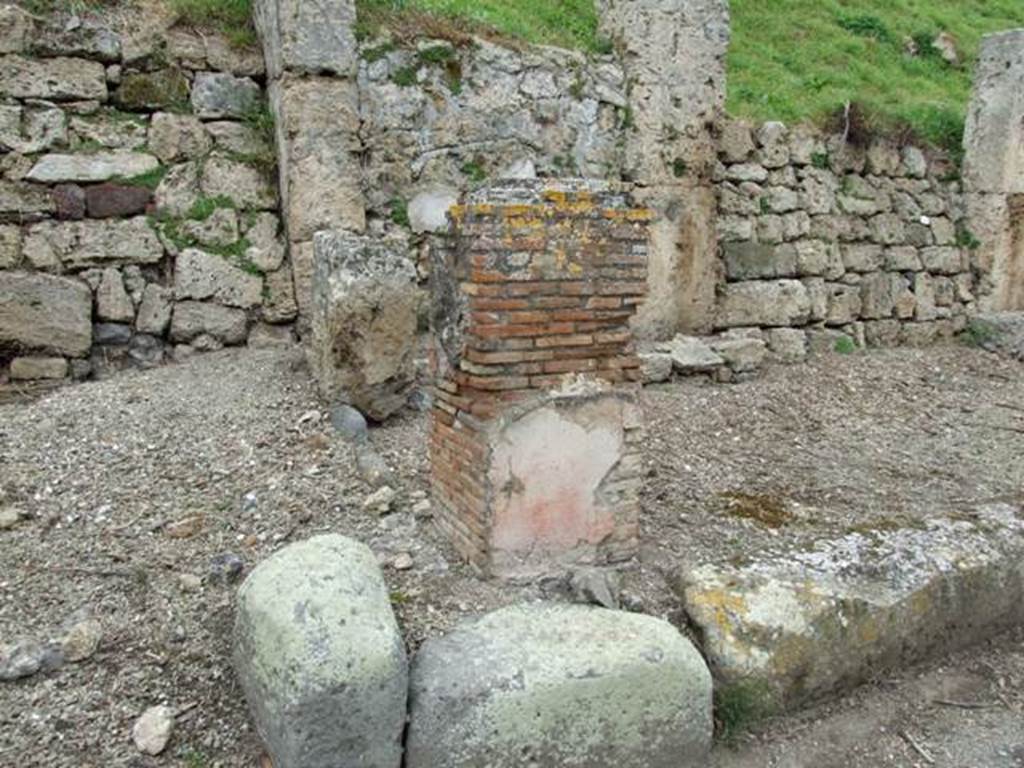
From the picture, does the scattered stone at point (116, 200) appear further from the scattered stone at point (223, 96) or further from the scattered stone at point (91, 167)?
the scattered stone at point (223, 96)

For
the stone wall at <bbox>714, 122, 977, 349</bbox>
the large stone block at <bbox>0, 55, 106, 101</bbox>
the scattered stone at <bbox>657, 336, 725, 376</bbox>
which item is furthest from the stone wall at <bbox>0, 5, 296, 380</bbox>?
the stone wall at <bbox>714, 122, 977, 349</bbox>

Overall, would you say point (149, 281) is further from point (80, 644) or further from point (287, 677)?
point (287, 677)

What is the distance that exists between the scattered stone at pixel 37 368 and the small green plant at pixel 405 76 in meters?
2.92

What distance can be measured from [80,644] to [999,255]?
29.1 ft

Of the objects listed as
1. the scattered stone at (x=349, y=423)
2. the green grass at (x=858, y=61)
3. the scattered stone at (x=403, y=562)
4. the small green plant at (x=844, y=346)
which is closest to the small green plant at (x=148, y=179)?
the scattered stone at (x=349, y=423)

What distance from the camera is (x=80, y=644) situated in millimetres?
2838

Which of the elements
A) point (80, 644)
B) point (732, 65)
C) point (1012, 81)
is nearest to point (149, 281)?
point (80, 644)

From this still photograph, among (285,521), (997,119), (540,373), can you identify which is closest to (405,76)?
(540,373)

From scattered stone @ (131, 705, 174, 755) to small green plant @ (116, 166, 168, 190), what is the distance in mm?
3848

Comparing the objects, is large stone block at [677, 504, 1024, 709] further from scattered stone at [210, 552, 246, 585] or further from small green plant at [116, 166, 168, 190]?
small green plant at [116, 166, 168, 190]

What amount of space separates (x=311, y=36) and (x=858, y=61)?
294 inches

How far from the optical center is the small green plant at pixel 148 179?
5.36 metres

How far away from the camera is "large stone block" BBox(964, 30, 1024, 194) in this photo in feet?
25.6

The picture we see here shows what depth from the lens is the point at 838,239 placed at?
7.61 meters
